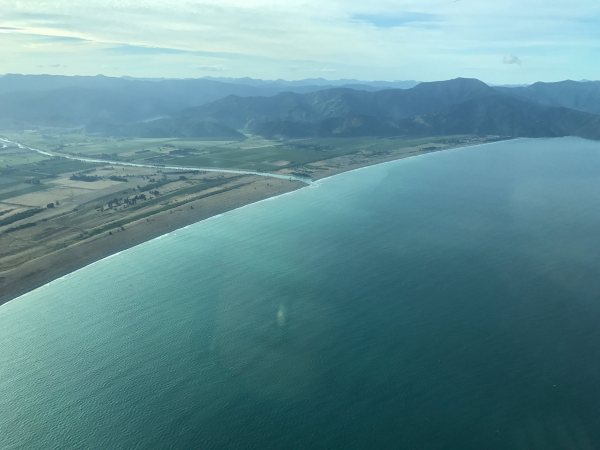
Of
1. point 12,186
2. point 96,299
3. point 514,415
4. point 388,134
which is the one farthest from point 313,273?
point 388,134

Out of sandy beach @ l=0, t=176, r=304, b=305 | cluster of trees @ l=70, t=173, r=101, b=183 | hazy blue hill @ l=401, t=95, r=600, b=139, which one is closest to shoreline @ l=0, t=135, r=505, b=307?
sandy beach @ l=0, t=176, r=304, b=305

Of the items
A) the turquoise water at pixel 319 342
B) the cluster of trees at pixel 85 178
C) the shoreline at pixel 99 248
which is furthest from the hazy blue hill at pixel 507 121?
the turquoise water at pixel 319 342

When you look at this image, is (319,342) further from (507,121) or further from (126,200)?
(507,121)

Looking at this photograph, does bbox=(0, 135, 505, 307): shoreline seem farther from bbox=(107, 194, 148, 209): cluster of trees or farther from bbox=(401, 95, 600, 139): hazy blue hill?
bbox=(401, 95, 600, 139): hazy blue hill

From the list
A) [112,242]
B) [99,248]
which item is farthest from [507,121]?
[99,248]

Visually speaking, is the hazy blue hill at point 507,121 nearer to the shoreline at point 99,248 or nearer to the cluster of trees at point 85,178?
the shoreline at point 99,248
